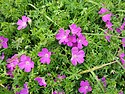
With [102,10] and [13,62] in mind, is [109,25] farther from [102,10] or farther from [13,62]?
[13,62]

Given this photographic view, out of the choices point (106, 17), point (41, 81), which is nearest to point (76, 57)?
point (41, 81)

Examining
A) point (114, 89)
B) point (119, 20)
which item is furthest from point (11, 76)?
point (119, 20)

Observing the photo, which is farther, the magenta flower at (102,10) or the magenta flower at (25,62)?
the magenta flower at (102,10)

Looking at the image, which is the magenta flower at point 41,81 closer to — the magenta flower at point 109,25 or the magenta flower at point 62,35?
the magenta flower at point 62,35

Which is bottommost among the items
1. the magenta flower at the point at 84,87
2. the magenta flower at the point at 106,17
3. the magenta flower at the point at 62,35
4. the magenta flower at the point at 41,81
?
the magenta flower at the point at 84,87

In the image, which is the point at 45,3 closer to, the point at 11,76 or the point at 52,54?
the point at 52,54

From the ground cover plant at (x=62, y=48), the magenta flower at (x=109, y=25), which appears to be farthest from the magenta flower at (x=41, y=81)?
the magenta flower at (x=109, y=25)
